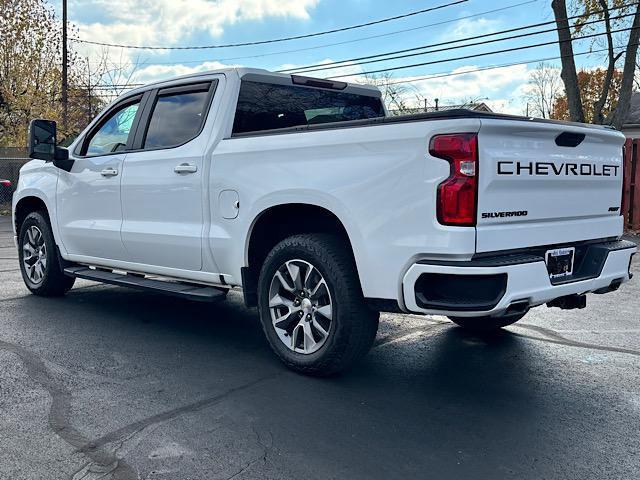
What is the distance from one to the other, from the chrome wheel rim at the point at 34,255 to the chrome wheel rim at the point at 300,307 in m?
3.36

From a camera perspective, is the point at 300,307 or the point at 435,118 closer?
the point at 435,118

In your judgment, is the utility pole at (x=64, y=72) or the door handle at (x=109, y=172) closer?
the door handle at (x=109, y=172)

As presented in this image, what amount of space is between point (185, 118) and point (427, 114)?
2.33m

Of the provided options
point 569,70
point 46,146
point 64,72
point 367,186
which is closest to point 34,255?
point 46,146

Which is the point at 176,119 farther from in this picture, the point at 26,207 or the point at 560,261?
the point at 560,261

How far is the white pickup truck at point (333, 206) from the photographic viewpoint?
3.47 meters

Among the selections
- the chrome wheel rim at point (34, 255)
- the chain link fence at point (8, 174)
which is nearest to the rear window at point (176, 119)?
the chrome wheel rim at point (34, 255)

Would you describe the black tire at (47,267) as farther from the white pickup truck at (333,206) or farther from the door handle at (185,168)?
the door handle at (185,168)

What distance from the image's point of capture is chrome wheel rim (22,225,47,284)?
6.68 meters

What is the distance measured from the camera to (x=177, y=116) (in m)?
5.22

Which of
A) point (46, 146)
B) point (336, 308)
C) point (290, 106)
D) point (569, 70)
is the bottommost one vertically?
point (336, 308)

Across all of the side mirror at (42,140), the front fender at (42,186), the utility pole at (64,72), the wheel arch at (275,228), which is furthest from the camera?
the utility pole at (64,72)

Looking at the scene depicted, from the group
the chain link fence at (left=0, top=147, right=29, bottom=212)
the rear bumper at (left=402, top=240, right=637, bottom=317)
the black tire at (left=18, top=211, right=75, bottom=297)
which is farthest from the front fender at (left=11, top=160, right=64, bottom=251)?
the chain link fence at (left=0, top=147, right=29, bottom=212)

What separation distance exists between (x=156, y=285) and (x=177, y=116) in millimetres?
1379
